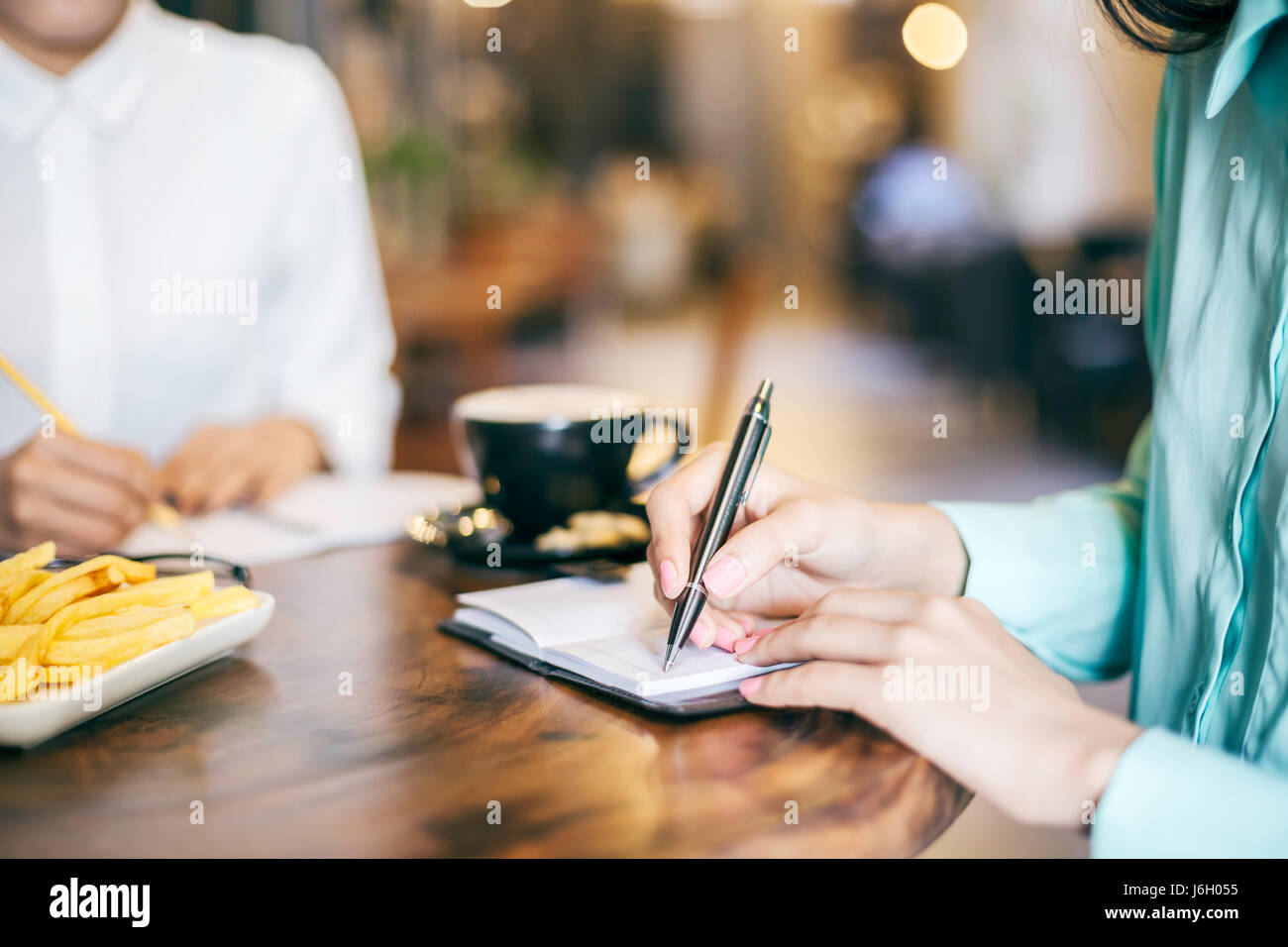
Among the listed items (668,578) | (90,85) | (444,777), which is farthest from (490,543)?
(90,85)

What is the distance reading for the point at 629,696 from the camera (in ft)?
2.24

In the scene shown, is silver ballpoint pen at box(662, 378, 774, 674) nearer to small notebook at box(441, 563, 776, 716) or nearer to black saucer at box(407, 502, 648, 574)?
small notebook at box(441, 563, 776, 716)

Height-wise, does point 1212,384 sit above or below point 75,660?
above

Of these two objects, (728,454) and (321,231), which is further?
(321,231)

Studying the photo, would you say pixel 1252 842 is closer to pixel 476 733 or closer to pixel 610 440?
pixel 476 733

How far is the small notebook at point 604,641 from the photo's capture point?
2.24ft

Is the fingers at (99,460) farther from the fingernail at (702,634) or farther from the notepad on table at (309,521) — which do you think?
the fingernail at (702,634)

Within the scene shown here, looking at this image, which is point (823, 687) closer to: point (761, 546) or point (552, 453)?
point (761, 546)

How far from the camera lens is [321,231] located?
77.1 inches

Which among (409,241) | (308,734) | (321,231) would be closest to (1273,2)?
(308,734)

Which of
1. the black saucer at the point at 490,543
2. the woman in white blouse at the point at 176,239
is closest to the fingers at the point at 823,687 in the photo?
the black saucer at the point at 490,543
